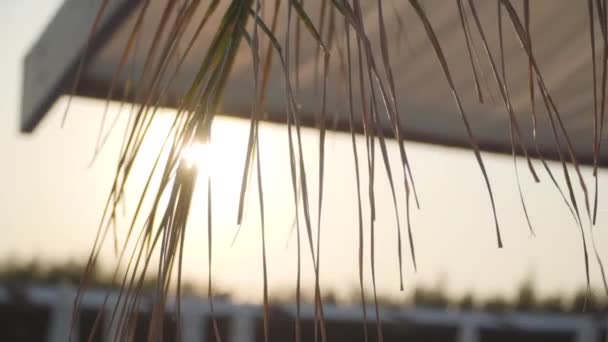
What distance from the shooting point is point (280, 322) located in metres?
5.95

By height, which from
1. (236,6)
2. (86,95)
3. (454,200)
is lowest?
(236,6)

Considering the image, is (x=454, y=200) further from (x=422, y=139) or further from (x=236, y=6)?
(x=236, y=6)

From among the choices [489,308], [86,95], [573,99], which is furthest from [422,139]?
[489,308]

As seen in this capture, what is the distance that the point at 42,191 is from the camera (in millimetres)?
2879

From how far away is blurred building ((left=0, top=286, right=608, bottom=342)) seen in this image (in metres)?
5.43

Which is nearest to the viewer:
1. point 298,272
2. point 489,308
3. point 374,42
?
point 298,272

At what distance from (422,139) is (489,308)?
347cm

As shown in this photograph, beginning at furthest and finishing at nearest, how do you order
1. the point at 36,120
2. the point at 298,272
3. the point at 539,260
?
the point at 539,260, the point at 36,120, the point at 298,272

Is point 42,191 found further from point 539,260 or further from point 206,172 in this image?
point 206,172

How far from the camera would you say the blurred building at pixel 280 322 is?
17.8 feet

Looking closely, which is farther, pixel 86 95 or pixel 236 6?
pixel 86 95

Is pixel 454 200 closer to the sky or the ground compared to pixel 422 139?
closer to the ground

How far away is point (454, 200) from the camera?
2492 mm

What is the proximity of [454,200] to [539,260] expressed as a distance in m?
1.02
